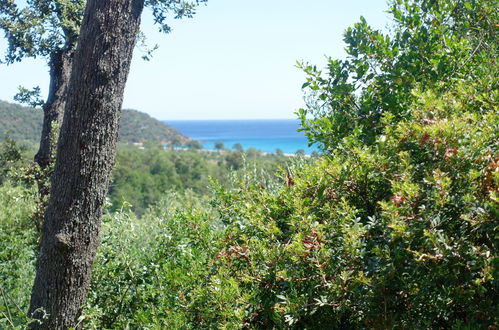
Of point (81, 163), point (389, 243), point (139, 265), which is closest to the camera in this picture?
point (389, 243)

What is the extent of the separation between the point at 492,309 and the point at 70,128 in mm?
3226

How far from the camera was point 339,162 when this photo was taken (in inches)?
117

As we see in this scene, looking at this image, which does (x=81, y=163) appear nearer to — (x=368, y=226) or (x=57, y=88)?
(x=368, y=226)

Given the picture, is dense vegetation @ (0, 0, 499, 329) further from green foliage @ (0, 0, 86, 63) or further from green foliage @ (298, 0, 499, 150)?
green foliage @ (0, 0, 86, 63)

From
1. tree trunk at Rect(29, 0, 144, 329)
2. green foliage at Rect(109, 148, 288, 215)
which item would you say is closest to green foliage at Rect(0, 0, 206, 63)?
tree trunk at Rect(29, 0, 144, 329)

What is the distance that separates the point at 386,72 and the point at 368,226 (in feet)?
6.42

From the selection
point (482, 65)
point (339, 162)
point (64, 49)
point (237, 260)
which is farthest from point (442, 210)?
point (64, 49)

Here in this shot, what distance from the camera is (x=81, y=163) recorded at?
3.73m

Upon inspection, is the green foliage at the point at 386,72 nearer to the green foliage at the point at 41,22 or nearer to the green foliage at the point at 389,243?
the green foliage at the point at 389,243

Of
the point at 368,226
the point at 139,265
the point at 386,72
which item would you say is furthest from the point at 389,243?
the point at 139,265

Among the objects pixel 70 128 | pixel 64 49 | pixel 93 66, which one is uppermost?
pixel 64 49

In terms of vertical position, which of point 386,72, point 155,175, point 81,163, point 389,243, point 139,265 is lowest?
point 155,175

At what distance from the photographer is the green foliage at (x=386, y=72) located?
3.63 m

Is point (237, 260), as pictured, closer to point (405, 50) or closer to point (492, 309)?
point (492, 309)
